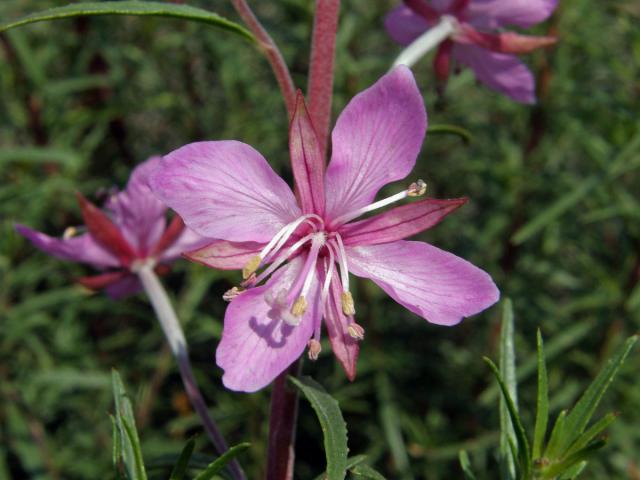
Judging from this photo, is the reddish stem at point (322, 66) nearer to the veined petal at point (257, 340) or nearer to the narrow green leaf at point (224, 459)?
the veined petal at point (257, 340)

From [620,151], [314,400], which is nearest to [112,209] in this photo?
[314,400]

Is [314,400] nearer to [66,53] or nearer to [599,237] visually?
[599,237]

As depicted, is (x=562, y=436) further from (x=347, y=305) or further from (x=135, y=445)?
(x=135, y=445)

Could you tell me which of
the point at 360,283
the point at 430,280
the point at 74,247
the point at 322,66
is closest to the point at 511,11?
the point at 322,66

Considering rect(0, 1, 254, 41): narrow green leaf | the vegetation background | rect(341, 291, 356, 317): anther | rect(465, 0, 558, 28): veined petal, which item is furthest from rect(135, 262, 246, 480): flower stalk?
the vegetation background

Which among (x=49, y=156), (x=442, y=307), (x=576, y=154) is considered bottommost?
(x=576, y=154)

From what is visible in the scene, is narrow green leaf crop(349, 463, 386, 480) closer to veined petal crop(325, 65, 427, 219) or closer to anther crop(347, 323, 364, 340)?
anther crop(347, 323, 364, 340)

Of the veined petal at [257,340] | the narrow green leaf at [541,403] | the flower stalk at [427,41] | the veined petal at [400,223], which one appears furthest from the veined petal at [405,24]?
the narrow green leaf at [541,403]
